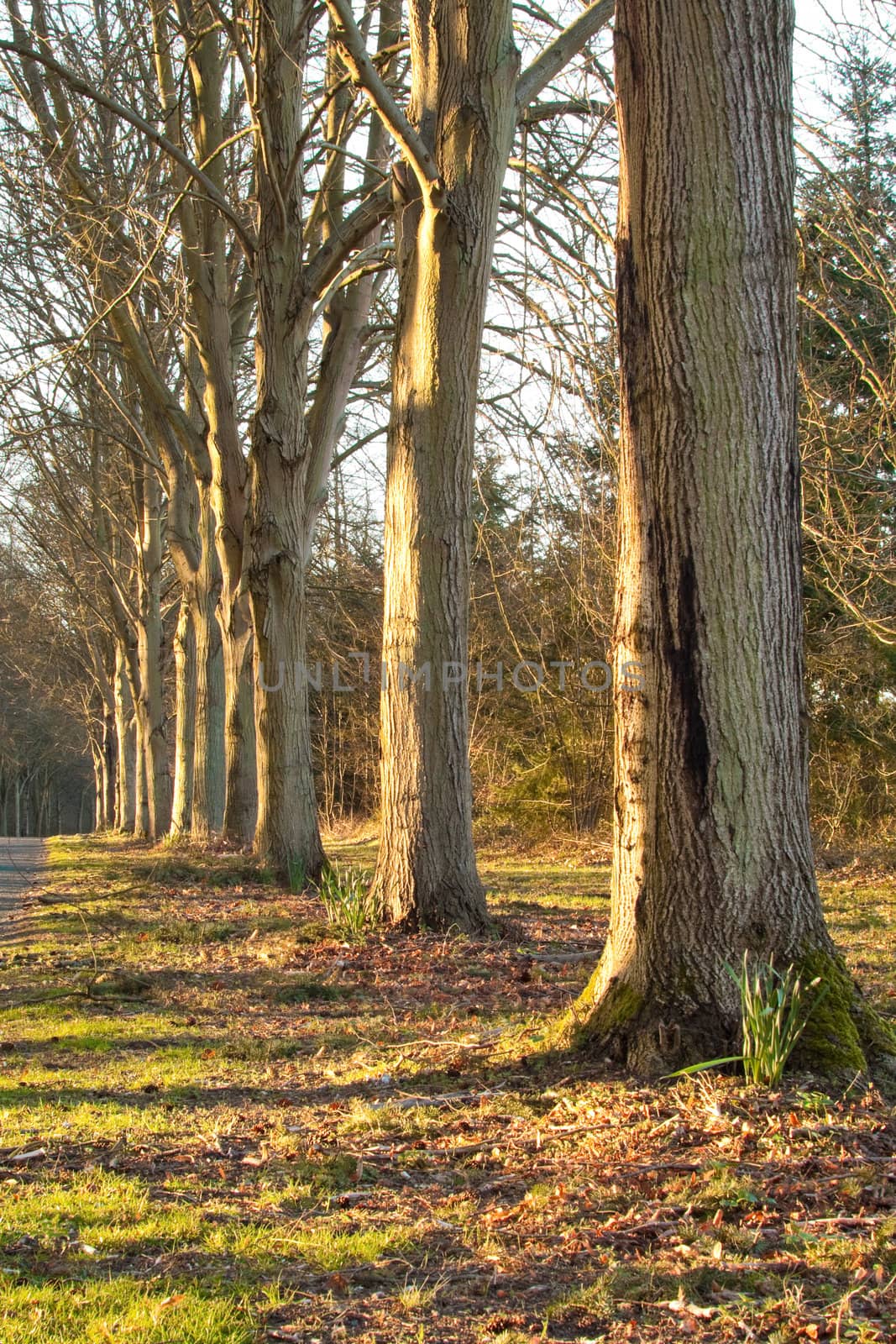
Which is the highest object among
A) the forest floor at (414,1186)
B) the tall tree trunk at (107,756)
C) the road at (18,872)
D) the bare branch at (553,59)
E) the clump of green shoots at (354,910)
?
the bare branch at (553,59)

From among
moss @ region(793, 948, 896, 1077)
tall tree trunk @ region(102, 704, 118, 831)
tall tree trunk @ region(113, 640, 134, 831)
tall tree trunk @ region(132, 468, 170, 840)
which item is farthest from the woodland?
→ tall tree trunk @ region(102, 704, 118, 831)

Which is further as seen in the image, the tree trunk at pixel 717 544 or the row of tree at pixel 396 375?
the row of tree at pixel 396 375

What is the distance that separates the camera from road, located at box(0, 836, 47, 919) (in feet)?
42.6

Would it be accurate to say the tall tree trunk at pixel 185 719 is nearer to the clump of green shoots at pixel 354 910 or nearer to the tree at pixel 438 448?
the clump of green shoots at pixel 354 910

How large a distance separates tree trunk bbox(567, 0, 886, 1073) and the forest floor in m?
0.52

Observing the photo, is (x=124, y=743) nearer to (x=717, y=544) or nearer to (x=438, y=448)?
(x=438, y=448)

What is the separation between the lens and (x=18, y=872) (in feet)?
56.9

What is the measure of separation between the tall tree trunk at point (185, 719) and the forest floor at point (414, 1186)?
10.8 metres

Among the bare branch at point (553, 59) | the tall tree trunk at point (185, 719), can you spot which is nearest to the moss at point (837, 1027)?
the bare branch at point (553, 59)

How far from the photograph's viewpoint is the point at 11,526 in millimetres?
26297

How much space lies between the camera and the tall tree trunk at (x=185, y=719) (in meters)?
17.2

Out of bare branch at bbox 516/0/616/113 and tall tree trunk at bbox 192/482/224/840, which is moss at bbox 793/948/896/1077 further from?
tall tree trunk at bbox 192/482/224/840

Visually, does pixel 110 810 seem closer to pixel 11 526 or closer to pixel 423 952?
pixel 11 526

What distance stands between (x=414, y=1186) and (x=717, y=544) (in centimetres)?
249
